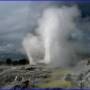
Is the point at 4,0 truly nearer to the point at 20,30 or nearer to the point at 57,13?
the point at 20,30

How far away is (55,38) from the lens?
7.82 feet

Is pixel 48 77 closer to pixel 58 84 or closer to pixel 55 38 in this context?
pixel 58 84

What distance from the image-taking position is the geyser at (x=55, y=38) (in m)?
2.36

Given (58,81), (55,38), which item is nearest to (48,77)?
(58,81)

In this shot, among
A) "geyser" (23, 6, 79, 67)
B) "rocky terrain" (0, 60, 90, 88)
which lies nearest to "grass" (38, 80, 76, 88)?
"rocky terrain" (0, 60, 90, 88)

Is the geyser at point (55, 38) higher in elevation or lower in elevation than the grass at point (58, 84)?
higher

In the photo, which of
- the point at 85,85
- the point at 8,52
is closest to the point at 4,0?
the point at 8,52

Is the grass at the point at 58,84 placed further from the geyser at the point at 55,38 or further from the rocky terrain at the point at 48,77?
the geyser at the point at 55,38

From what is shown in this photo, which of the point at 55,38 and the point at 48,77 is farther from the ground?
the point at 55,38

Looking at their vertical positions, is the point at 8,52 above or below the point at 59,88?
above

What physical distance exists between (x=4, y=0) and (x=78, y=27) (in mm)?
867

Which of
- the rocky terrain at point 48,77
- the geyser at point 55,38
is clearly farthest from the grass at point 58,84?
the geyser at point 55,38

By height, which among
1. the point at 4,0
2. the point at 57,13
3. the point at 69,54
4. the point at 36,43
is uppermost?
the point at 4,0

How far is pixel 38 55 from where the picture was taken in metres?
2.36
